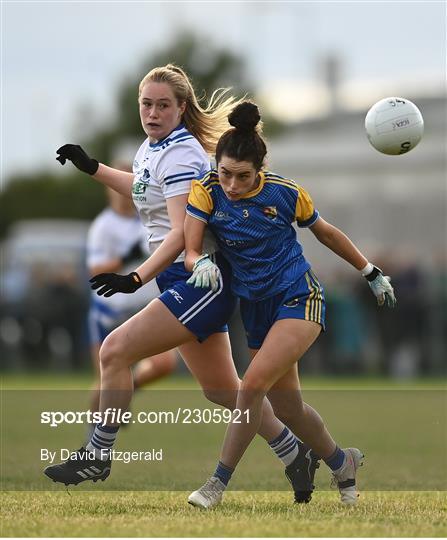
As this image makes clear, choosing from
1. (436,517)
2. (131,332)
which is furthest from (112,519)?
(436,517)

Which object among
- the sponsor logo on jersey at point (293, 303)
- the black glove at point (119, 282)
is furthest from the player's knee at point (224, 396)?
the black glove at point (119, 282)

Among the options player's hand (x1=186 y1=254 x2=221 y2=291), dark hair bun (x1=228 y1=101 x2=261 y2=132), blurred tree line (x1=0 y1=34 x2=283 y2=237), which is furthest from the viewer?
blurred tree line (x1=0 y1=34 x2=283 y2=237)

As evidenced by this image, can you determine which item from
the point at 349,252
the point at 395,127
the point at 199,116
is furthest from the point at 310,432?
the point at 199,116

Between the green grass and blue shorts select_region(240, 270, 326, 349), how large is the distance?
0.97 m

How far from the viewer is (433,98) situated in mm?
41906

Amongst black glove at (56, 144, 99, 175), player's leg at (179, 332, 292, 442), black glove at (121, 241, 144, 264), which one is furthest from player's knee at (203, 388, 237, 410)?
black glove at (121, 241, 144, 264)

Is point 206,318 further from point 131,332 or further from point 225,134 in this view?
point 225,134

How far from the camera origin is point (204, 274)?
6746mm

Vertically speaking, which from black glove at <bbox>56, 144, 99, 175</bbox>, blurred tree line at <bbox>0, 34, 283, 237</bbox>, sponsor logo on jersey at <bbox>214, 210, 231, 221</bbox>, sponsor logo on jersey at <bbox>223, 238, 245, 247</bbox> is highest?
black glove at <bbox>56, 144, 99, 175</bbox>

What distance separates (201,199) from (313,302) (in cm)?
82

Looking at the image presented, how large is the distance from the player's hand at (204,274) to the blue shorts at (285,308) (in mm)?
325

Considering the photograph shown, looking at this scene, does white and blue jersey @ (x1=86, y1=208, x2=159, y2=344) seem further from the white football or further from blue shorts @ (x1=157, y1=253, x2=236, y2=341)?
the white football

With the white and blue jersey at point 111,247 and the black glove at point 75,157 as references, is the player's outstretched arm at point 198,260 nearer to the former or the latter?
the black glove at point 75,157

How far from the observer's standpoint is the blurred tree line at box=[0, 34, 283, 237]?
1943 inches
